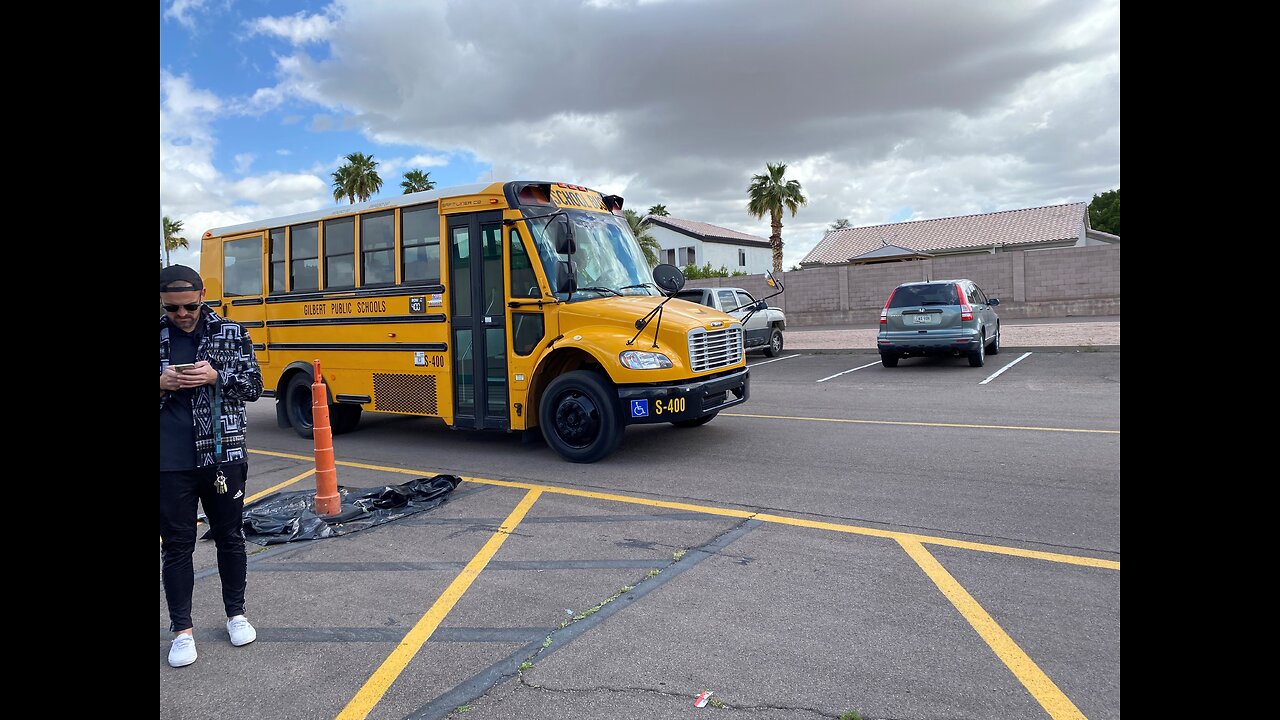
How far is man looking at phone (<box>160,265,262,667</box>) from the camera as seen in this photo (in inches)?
135

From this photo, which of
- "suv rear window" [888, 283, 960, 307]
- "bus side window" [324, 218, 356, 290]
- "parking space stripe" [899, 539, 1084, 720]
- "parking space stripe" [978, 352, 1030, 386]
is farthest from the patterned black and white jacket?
"suv rear window" [888, 283, 960, 307]

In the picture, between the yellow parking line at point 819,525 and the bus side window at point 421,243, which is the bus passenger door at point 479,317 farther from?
the yellow parking line at point 819,525

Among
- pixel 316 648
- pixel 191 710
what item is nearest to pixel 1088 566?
pixel 316 648

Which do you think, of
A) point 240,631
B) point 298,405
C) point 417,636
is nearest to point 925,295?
point 298,405

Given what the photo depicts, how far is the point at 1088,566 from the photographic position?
4227 mm

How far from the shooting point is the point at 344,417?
32.2ft

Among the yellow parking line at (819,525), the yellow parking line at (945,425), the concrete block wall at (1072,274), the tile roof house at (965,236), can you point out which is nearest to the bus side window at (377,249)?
the yellow parking line at (819,525)

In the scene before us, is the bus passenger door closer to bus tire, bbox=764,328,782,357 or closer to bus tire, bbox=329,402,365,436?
bus tire, bbox=329,402,365,436

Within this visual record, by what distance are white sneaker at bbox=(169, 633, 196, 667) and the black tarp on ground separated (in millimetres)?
1889

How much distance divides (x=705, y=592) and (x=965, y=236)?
42.1 m

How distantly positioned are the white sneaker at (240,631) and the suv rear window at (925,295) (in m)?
13.2

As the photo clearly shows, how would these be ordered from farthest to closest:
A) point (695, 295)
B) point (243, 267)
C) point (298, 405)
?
point (695, 295) < point (243, 267) < point (298, 405)

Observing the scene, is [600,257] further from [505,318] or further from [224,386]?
[224,386]
